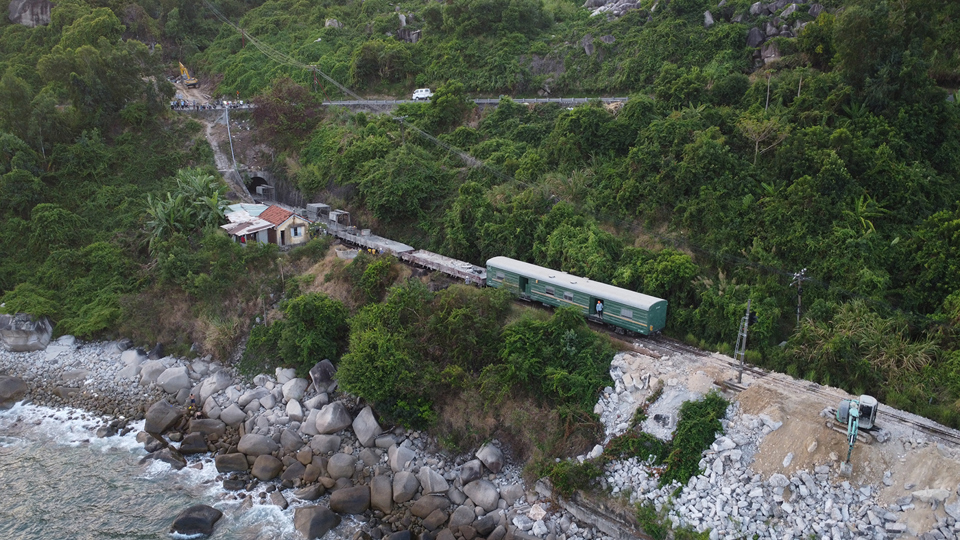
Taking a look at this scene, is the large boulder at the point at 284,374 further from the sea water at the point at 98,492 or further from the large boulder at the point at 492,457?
the large boulder at the point at 492,457

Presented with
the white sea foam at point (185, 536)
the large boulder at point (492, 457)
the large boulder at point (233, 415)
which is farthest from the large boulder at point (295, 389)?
the large boulder at point (492, 457)

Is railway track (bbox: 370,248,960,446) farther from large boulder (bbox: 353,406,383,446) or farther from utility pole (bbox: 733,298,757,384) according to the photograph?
large boulder (bbox: 353,406,383,446)

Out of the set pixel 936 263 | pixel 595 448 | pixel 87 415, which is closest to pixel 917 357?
pixel 936 263

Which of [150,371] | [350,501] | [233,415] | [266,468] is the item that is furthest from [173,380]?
[350,501]

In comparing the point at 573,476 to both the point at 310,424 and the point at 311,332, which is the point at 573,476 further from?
the point at 311,332

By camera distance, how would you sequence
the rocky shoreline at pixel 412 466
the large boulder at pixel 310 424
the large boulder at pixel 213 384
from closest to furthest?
the rocky shoreline at pixel 412 466 < the large boulder at pixel 310 424 < the large boulder at pixel 213 384
